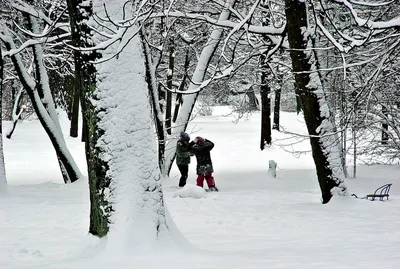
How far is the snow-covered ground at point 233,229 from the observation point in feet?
15.1

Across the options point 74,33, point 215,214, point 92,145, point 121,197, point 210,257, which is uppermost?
point 74,33

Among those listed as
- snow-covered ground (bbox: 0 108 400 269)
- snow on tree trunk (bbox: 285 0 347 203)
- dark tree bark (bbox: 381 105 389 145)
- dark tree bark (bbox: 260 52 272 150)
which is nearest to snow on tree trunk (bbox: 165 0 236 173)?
snow-covered ground (bbox: 0 108 400 269)

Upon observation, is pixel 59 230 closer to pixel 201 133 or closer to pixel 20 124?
pixel 201 133

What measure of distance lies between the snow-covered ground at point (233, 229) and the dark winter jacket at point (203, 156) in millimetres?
989

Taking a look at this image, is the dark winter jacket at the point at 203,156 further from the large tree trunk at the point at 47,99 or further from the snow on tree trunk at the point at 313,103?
the snow on tree trunk at the point at 313,103

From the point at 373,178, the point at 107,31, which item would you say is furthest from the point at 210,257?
the point at 373,178

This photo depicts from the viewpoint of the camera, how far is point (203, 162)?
43.0 ft

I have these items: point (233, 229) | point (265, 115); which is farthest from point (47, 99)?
point (265, 115)

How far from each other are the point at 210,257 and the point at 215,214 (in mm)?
4230

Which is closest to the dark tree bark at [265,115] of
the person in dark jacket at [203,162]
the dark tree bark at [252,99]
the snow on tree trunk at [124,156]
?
the dark tree bark at [252,99]

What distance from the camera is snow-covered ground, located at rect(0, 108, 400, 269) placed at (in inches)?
181

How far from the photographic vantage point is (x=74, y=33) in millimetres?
A: 5105

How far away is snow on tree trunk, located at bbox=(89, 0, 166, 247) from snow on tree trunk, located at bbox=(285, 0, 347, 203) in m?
4.65

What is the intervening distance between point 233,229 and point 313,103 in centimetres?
304
